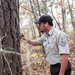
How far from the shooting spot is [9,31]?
56.3 inches

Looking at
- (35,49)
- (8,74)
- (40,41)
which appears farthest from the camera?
(35,49)

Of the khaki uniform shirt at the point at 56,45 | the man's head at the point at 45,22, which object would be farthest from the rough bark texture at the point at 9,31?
the man's head at the point at 45,22

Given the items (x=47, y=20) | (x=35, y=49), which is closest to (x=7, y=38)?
(x=47, y=20)

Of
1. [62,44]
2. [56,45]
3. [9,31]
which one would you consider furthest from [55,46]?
Result: [9,31]

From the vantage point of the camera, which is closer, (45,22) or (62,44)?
(62,44)

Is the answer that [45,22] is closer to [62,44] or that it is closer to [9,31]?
[62,44]

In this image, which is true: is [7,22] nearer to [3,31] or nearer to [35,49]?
[3,31]

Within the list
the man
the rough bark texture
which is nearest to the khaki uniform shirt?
the man

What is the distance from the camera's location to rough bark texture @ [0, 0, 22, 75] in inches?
54.2

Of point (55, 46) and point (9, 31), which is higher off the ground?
point (9, 31)

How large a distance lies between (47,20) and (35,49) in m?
5.23

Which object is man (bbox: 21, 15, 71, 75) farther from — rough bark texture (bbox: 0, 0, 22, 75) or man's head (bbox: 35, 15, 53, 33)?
rough bark texture (bbox: 0, 0, 22, 75)

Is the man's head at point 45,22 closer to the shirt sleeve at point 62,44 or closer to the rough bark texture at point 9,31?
the shirt sleeve at point 62,44

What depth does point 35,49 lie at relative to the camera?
735 centimetres
